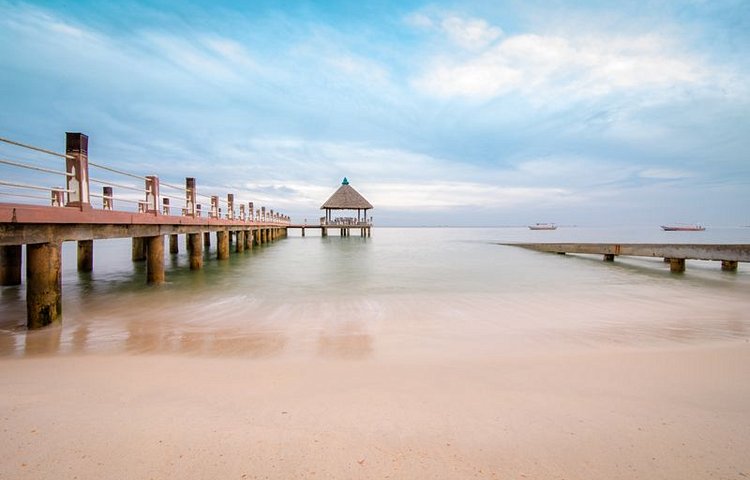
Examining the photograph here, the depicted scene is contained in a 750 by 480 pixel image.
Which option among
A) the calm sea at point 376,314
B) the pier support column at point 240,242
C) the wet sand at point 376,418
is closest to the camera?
the wet sand at point 376,418

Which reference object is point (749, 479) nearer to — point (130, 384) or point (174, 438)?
point (174, 438)

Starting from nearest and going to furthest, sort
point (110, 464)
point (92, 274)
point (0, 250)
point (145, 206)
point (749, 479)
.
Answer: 1. point (749, 479)
2. point (110, 464)
3. point (145, 206)
4. point (0, 250)
5. point (92, 274)

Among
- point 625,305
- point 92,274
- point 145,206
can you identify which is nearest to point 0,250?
point 92,274

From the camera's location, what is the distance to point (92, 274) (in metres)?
12.9

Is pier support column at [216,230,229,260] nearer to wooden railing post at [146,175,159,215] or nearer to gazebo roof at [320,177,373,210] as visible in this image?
wooden railing post at [146,175,159,215]

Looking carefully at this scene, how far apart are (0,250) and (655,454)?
14711mm

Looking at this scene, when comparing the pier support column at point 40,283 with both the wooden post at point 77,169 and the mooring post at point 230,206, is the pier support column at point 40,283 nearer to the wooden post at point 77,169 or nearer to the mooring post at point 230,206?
the wooden post at point 77,169

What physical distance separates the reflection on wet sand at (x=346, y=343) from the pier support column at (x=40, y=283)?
4163mm

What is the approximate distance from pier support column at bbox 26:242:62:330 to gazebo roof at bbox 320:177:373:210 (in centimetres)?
4159

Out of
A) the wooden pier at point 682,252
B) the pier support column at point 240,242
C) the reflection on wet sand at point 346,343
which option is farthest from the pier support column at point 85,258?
the wooden pier at point 682,252


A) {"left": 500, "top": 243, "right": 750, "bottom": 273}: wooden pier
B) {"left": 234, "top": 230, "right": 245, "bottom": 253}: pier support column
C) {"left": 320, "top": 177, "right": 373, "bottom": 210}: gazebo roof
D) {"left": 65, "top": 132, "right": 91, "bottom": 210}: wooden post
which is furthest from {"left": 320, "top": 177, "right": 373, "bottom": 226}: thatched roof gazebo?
{"left": 65, "top": 132, "right": 91, "bottom": 210}: wooden post

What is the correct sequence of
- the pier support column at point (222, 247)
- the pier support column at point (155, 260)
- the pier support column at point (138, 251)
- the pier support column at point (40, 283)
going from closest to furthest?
the pier support column at point (40, 283) → the pier support column at point (155, 260) → the pier support column at point (138, 251) → the pier support column at point (222, 247)

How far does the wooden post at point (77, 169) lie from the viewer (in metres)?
5.84

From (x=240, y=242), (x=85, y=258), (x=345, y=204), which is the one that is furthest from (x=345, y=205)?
(x=85, y=258)
